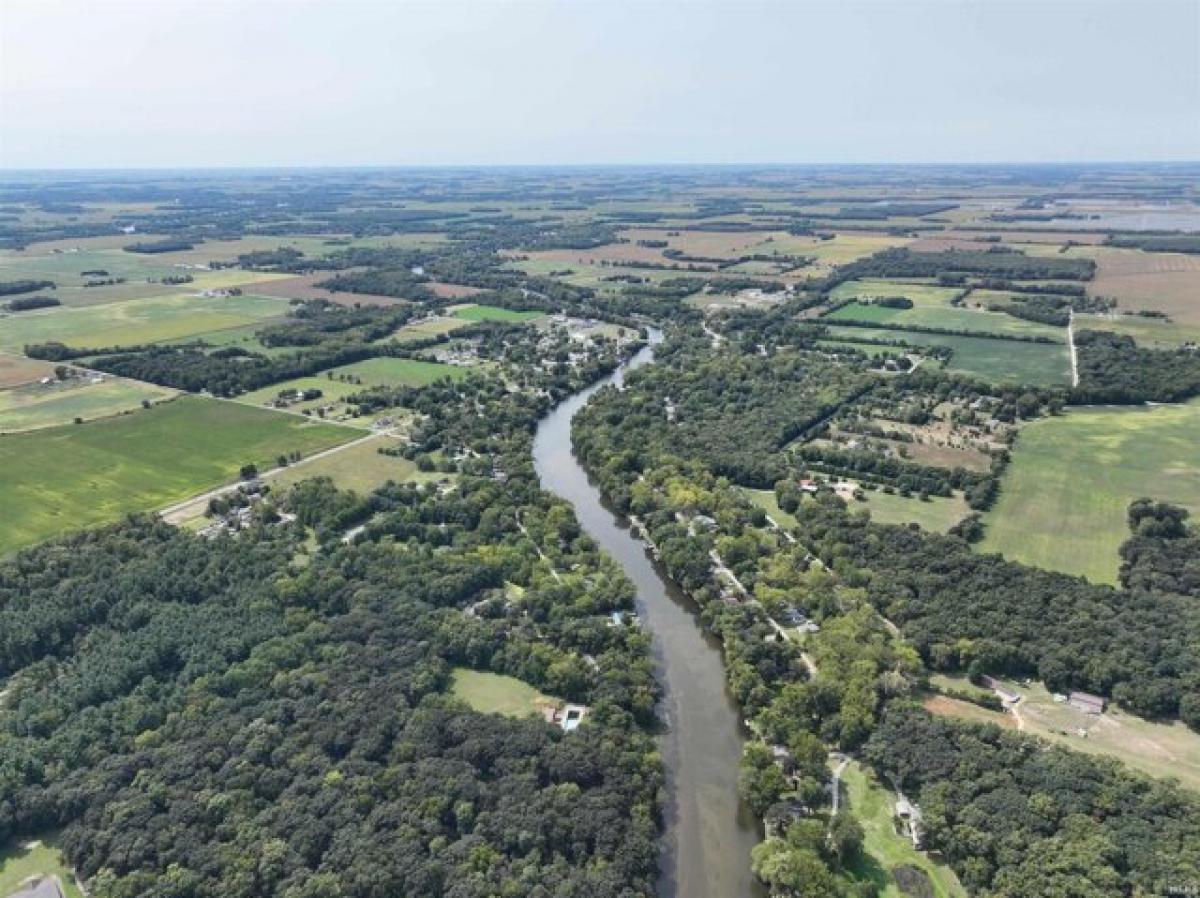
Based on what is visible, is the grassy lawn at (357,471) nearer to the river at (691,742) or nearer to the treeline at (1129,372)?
the river at (691,742)

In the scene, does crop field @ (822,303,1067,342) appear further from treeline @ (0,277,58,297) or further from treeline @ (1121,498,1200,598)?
treeline @ (0,277,58,297)

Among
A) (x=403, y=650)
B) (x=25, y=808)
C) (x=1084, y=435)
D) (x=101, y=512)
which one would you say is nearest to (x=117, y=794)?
(x=25, y=808)

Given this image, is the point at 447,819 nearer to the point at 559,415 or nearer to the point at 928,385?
the point at 559,415

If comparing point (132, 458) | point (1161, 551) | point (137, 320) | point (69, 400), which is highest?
point (137, 320)

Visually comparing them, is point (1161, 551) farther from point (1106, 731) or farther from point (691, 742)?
point (691, 742)

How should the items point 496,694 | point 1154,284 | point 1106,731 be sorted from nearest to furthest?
point 1106,731
point 496,694
point 1154,284

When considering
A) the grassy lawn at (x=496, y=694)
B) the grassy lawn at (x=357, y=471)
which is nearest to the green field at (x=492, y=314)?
the grassy lawn at (x=357, y=471)

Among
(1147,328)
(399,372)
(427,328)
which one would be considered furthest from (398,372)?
(1147,328)
